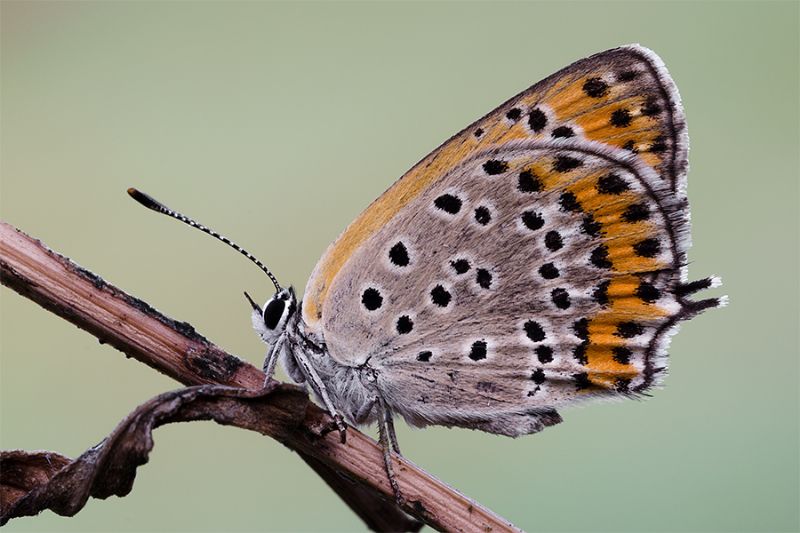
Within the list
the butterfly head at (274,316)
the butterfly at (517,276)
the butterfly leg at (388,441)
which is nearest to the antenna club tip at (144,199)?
the butterfly at (517,276)

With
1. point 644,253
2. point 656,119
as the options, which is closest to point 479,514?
point 644,253

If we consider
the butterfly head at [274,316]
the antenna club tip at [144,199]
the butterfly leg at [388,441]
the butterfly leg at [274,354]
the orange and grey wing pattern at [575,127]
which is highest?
the orange and grey wing pattern at [575,127]

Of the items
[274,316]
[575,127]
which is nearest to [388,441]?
[274,316]

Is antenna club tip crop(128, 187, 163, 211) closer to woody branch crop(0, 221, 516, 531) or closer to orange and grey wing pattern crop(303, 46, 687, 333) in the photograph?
woody branch crop(0, 221, 516, 531)

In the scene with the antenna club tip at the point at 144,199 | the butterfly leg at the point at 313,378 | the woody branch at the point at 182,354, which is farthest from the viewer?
the butterfly leg at the point at 313,378

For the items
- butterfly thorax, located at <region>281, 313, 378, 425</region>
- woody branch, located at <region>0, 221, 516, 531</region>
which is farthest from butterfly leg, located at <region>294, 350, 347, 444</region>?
woody branch, located at <region>0, 221, 516, 531</region>

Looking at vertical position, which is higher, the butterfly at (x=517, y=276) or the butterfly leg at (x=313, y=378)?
the butterfly at (x=517, y=276)

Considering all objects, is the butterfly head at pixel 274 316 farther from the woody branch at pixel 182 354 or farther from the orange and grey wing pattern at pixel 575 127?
the woody branch at pixel 182 354

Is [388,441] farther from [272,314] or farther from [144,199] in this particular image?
[144,199]
